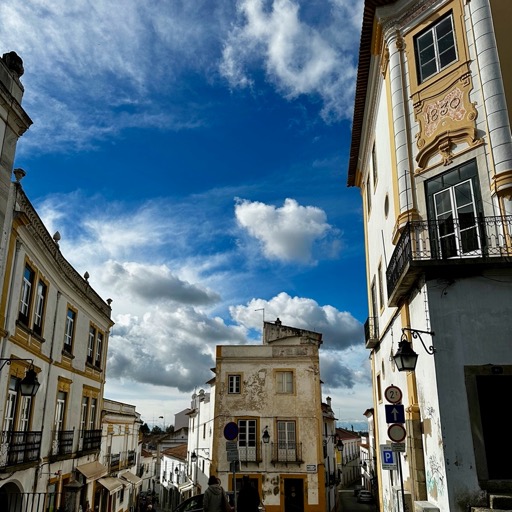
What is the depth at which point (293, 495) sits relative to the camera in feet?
92.2

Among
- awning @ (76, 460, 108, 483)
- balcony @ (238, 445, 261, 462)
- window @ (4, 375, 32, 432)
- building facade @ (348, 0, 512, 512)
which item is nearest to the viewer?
building facade @ (348, 0, 512, 512)

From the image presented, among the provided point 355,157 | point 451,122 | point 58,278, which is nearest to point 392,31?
point 451,122

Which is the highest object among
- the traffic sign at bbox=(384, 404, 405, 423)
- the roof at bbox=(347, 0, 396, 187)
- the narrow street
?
the roof at bbox=(347, 0, 396, 187)

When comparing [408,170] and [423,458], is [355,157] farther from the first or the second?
[423,458]

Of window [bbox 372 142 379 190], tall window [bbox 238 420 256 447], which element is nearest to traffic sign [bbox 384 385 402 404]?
window [bbox 372 142 379 190]

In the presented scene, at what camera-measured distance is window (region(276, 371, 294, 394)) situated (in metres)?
30.0

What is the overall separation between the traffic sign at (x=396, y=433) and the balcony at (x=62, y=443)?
12602mm

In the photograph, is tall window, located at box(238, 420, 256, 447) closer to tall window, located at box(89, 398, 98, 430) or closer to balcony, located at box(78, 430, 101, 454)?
balcony, located at box(78, 430, 101, 454)

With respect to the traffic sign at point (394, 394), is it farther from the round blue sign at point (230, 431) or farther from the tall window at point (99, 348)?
the tall window at point (99, 348)

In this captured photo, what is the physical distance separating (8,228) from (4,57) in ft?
14.0

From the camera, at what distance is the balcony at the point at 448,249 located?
9070 millimetres

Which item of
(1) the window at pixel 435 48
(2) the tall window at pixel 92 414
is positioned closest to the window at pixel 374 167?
Result: (1) the window at pixel 435 48

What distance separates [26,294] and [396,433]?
11094 mm

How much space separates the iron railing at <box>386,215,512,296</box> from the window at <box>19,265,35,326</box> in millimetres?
10264
